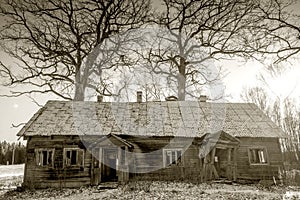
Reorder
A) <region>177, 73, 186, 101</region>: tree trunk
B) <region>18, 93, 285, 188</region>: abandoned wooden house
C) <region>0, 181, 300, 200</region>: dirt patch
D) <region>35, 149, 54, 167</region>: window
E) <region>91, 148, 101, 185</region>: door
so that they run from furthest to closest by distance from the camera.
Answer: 1. <region>177, 73, 186, 101</region>: tree trunk
2. <region>35, 149, 54, 167</region>: window
3. <region>18, 93, 285, 188</region>: abandoned wooden house
4. <region>91, 148, 101, 185</region>: door
5. <region>0, 181, 300, 200</region>: dirt patch

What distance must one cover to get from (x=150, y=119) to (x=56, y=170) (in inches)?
270

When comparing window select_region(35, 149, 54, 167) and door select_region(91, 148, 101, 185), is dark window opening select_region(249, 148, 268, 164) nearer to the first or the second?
door select_region(91, 148, 101, 185)

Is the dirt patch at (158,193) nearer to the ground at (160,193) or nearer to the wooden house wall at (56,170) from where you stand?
the ground at (160,193)

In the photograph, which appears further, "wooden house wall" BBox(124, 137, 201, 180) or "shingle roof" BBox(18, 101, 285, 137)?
"shingle roof" BBox(18, 101, 285, 137)

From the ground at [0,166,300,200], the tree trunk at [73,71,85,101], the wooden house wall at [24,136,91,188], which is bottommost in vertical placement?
the ground at [0,166,300,200]

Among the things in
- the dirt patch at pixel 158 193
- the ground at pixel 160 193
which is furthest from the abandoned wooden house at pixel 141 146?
the dirt patch at pixel 158 193

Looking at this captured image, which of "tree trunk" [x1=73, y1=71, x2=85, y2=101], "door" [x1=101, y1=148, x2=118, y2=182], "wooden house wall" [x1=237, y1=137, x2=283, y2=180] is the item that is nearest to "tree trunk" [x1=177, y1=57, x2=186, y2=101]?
"wooden house wall" [x1=237, y1=137, x2=283, y2=180]

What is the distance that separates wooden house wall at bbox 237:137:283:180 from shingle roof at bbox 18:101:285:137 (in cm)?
Answer: 54

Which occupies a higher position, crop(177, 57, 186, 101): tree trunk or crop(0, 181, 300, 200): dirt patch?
crop(177, 57, 186, 101): tree trunk

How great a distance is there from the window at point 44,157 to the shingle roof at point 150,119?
114cm

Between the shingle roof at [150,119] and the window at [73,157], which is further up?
the shingle roof at [150,119]

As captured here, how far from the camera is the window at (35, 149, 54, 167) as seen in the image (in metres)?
14.9

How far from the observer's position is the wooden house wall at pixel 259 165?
15742mm

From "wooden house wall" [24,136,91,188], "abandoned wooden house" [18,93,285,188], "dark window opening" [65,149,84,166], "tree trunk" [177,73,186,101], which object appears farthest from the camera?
"tree trunk" [177,73,186,101]
